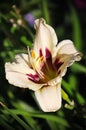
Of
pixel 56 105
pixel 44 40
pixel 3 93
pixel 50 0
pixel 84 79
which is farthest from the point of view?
pixel 50 0

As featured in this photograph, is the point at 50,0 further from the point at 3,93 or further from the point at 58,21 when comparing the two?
the point at 3,93

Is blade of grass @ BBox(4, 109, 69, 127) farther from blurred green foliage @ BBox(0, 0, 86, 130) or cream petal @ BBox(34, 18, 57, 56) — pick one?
cream petal @ BBox(34, 18, 57, 56)

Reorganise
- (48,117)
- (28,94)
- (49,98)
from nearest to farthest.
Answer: (49,98) < (48,117) < (28,94)

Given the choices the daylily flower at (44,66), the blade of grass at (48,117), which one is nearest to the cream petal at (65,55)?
the daylily flower at (44,66)

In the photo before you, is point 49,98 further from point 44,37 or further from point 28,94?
point 28,94

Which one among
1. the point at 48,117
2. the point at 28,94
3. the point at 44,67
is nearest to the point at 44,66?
the point at 44,67

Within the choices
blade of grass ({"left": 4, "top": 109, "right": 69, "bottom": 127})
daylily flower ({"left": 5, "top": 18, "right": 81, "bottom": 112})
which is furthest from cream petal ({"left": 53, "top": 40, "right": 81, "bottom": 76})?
blade of grass ({"left": 4, "top": 109, "right": 69, "bottom": 127})

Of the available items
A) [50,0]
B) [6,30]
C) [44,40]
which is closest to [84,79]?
[6,30]
